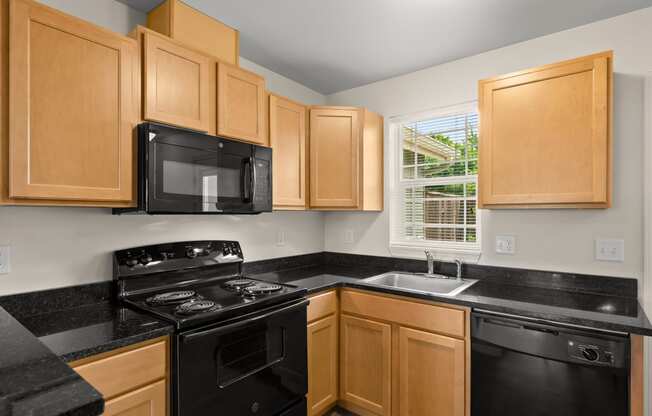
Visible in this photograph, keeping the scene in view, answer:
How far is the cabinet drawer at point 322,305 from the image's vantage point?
84.4 inches

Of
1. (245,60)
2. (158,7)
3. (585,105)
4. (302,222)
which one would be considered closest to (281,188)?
(302,222)

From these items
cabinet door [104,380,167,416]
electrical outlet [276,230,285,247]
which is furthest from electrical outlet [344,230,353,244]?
cabinet door [104,380,167,416]

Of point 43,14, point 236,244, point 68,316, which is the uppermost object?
point 43,14

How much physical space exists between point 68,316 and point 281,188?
1.34 m

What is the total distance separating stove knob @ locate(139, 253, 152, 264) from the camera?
1863mm

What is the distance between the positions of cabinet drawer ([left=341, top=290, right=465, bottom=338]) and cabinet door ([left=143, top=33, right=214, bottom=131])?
1.38 metres

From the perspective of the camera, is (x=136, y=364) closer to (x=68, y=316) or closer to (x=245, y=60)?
(x=68, y=316)

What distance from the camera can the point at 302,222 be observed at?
118 inches

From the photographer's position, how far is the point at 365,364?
88.0 inches

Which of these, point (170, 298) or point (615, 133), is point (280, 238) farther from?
point (615, 133)

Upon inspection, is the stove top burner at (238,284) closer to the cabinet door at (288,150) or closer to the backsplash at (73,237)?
the backsplash at (73,237)

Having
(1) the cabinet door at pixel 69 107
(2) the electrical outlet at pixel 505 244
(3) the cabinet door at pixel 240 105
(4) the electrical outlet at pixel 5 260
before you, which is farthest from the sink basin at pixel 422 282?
(4) the electrical outlet at pixel 5 260

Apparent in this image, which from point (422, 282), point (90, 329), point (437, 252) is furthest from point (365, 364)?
point (90, 329)

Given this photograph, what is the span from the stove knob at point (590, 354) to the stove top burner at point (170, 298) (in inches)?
71.9
